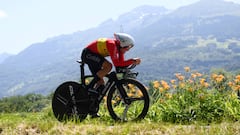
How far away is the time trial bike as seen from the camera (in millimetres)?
7422

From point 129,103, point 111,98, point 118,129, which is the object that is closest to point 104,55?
point 111,98

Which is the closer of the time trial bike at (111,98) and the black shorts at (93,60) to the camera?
the time trial bike at (111,98)

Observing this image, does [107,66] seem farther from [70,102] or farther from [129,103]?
[70,102]

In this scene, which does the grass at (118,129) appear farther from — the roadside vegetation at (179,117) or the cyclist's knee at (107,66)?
the cyclist's knee at (107,66)

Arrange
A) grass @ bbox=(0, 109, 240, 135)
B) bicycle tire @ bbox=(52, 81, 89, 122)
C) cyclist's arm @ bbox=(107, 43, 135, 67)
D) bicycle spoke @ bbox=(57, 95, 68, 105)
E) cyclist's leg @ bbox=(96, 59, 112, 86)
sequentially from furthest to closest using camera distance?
bicycle spoke @ bbox=(57, 95, 68, 105) → bicycle tire @ bbox=(52, 81, 89, 122) → cyclist's leg @ bbox=(96, 59, 112, 86) → cyclist's arm @ bbox=(107, 43, 135, 67) → grass @ bbox=(0, 109, 240, 135)

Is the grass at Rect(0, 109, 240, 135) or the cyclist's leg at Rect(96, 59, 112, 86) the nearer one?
the grass at Rect(0, 109, 240, 135)

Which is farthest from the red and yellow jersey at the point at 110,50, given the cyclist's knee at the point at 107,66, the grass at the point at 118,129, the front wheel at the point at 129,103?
the grass at the point at 118,129

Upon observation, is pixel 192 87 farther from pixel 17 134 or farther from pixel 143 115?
pixel 17 134

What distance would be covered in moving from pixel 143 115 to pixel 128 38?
1411mm

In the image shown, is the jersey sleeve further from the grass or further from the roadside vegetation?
the grass

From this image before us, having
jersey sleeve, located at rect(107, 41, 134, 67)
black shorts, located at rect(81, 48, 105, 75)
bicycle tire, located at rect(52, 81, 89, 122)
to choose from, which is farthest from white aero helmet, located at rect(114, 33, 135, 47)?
bicycle tire, located at rect(52, 81, 89, 122)

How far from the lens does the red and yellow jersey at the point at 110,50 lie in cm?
725

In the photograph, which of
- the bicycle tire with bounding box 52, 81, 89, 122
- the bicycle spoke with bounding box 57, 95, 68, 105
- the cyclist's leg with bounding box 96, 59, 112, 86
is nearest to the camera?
the cyclist's leg with bounding box 96, 59, 112, 86

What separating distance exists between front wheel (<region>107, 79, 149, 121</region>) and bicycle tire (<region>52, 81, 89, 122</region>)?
499 millimetres
